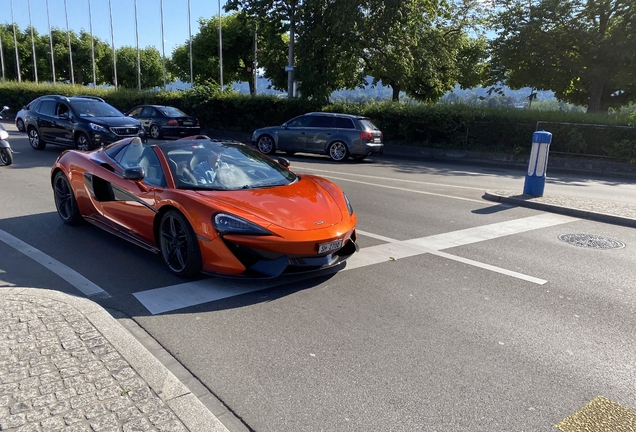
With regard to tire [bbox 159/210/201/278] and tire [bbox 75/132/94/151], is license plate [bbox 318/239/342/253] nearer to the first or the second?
tire [bbox 159/210/201/278]

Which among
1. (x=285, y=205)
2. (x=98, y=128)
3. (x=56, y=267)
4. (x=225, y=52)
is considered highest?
(x=225, y=52)

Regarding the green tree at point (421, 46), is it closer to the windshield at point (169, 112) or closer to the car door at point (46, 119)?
the windshield at point (169, 112)

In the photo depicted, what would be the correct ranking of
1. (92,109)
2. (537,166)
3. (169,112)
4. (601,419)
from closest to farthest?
(601,419), (537,166), (92,109), (169,112)

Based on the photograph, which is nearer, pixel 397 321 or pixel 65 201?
pixel 397 321

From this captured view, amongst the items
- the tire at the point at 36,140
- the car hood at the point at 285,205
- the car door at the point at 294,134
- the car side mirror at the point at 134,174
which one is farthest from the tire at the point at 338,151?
the car side mirror at the point at 134,174

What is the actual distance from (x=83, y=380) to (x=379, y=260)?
356 cm

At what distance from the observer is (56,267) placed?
18.2 feet

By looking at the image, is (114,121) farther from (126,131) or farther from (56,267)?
(56,267)

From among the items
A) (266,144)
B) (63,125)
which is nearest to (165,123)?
(266,144)

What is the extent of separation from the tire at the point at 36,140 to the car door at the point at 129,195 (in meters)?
11.8

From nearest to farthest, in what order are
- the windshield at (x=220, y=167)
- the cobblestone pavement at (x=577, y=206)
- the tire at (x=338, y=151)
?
the windshield at (x=220, y=167) < the cobblestone pavement at (x=577, y=206) < the tire at (x=338, y=151)

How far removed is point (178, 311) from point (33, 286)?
5.25 ft

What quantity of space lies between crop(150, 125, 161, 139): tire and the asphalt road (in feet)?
49.8

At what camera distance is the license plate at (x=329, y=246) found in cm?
499
